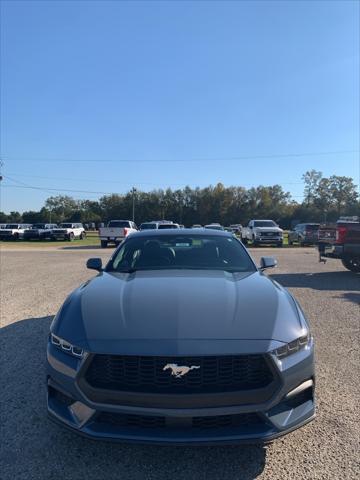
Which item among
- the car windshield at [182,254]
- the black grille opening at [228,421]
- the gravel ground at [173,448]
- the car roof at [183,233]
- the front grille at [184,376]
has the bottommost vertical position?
the gravel ground at [173,448]

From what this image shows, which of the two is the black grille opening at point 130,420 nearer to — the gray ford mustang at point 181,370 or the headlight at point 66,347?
the gray ford mustang at point 181,370

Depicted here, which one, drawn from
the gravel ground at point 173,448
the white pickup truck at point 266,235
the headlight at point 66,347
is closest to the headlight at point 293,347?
the gravel ground at point 173,448

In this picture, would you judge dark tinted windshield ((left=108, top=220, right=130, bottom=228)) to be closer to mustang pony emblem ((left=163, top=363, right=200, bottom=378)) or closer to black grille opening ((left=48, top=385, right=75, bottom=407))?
black grille opening ((left=48, top=385, right=75, bottom=407))

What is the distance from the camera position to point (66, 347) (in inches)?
112

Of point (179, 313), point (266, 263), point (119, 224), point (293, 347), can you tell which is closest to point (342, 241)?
point (266, 263)

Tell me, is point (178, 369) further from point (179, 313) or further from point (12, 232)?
point (12, 232)

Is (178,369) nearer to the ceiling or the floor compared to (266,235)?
nearer to the ceiling

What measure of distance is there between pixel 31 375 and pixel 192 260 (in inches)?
78.9

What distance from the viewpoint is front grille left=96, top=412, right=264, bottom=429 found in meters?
2.52

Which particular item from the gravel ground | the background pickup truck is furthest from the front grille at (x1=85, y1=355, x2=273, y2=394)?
the background pickup truck

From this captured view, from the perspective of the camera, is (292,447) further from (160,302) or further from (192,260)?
(192,260)

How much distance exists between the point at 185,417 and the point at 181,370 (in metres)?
0.26

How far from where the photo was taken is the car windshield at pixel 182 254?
177 inches

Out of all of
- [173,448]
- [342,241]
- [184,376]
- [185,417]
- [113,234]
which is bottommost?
[173,448]
